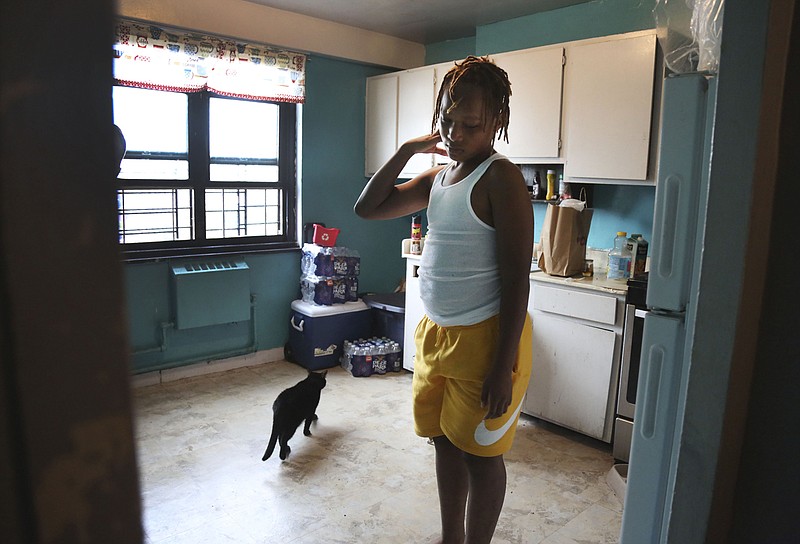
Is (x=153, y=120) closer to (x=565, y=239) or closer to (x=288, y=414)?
(x=288, y=414)

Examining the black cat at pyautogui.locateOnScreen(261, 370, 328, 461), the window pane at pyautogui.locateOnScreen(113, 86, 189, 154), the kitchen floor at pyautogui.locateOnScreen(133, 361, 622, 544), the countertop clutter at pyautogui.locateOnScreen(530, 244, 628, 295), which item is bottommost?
the kitchen floor at pyautogui.locateOnScreen(133, 361, 622, 544)

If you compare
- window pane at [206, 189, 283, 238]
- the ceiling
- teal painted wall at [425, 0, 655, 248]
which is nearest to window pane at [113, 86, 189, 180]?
window pane at [206, 189, 283, 238]

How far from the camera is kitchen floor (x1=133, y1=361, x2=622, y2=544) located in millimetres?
2197

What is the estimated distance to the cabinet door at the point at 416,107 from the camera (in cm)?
407

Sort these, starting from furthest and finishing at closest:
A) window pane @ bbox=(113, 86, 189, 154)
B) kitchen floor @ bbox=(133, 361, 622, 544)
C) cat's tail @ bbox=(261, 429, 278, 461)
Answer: window pane @ bbox=(113, 86, 189, 154)
cat's tail @ bbox=(261, 429, 278, 461)
kitchen floor @ bbox=(133, 361, 622, 544)

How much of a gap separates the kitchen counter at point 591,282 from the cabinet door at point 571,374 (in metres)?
0.19

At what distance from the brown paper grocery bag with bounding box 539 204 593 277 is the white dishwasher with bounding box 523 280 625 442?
0.12m

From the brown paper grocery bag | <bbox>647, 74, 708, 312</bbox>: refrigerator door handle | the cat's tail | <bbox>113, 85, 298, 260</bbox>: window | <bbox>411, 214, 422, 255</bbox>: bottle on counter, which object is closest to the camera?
<bbox>647, 74, 708, 312</bbox>: refrigerator door handle

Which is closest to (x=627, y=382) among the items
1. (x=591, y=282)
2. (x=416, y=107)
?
(x=591, y=282)

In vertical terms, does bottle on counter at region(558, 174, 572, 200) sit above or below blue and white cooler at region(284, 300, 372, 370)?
above

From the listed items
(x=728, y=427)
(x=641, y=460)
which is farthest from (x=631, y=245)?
(x=728, y=427)

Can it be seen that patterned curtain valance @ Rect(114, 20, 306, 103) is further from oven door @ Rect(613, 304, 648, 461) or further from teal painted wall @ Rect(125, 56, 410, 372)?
oven door @ Rect(613, 304, 648, 461)

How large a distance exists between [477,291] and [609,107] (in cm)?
195

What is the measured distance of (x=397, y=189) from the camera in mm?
1808
